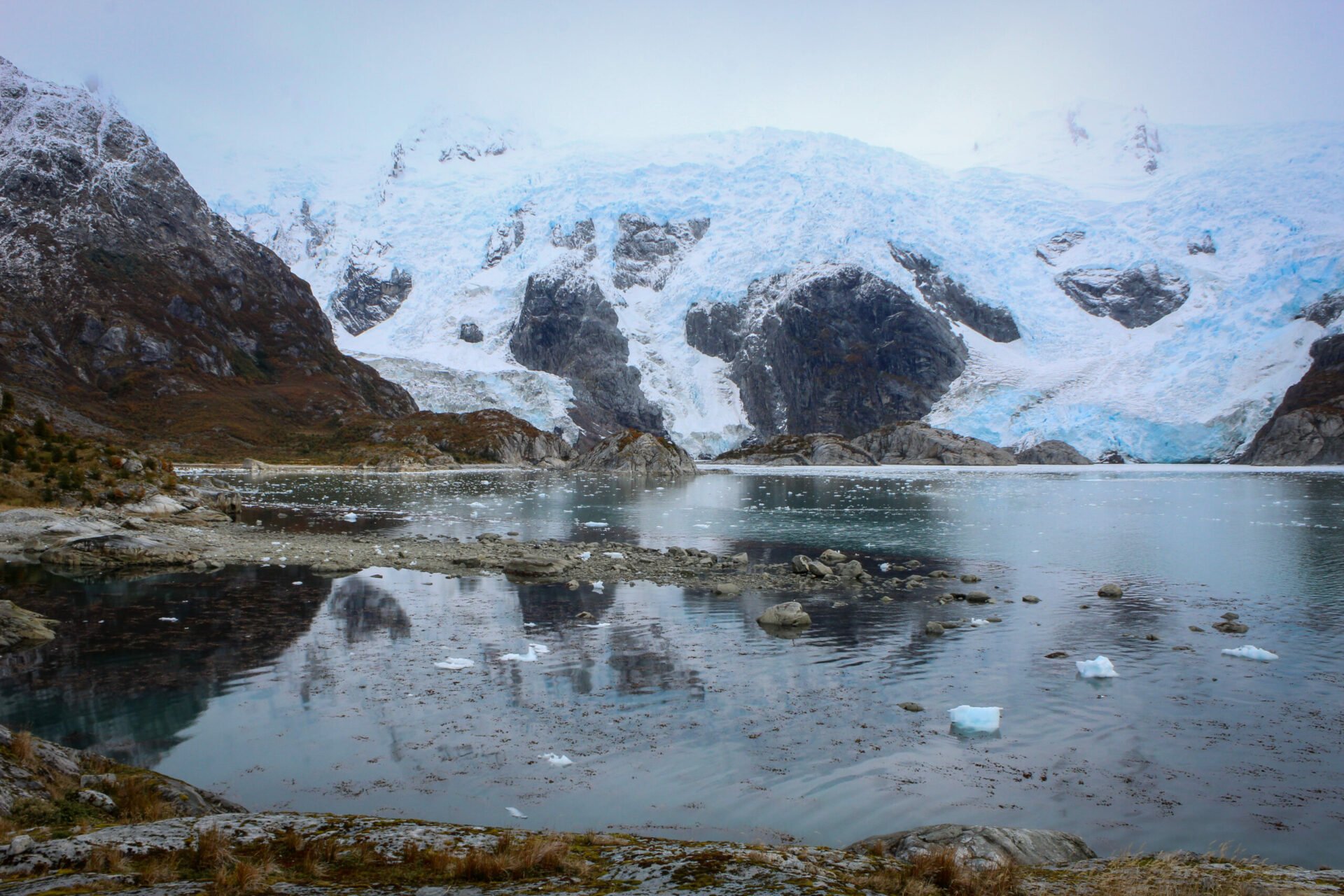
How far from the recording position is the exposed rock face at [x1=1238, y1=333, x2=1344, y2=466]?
134 m

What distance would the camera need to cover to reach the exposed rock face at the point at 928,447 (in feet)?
523

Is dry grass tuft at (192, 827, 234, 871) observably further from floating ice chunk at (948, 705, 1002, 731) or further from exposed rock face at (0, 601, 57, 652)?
exposed rock face at (0, 601, 57, 652)

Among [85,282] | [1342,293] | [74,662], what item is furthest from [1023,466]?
[85,282]

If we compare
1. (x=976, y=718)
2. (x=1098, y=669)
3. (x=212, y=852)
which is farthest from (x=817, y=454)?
(x=212, y=852)

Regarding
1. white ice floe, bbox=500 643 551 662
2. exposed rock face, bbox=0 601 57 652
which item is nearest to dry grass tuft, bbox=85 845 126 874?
white ice floe, bbox=500 643 551 662

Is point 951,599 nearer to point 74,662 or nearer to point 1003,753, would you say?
point 1003,753

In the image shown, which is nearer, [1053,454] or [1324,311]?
[1324,311]

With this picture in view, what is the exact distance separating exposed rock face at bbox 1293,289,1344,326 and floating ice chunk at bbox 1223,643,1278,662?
189 metres

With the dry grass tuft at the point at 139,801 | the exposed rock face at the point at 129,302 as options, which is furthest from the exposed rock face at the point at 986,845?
the exposed rock face at the point at 129,302

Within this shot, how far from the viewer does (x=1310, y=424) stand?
13500 cm

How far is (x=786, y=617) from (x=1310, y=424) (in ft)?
536

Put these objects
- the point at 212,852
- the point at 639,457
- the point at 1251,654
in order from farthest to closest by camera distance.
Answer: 1. the point at 639,457
2. the point at 1251,654
3. the point at 212,852

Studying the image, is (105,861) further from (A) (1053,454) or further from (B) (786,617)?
(A) (1053,454)

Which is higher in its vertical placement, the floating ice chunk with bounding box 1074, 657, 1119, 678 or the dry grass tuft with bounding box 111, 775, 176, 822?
the dry grass tuft with bounding box 111, 775, 176, 822
